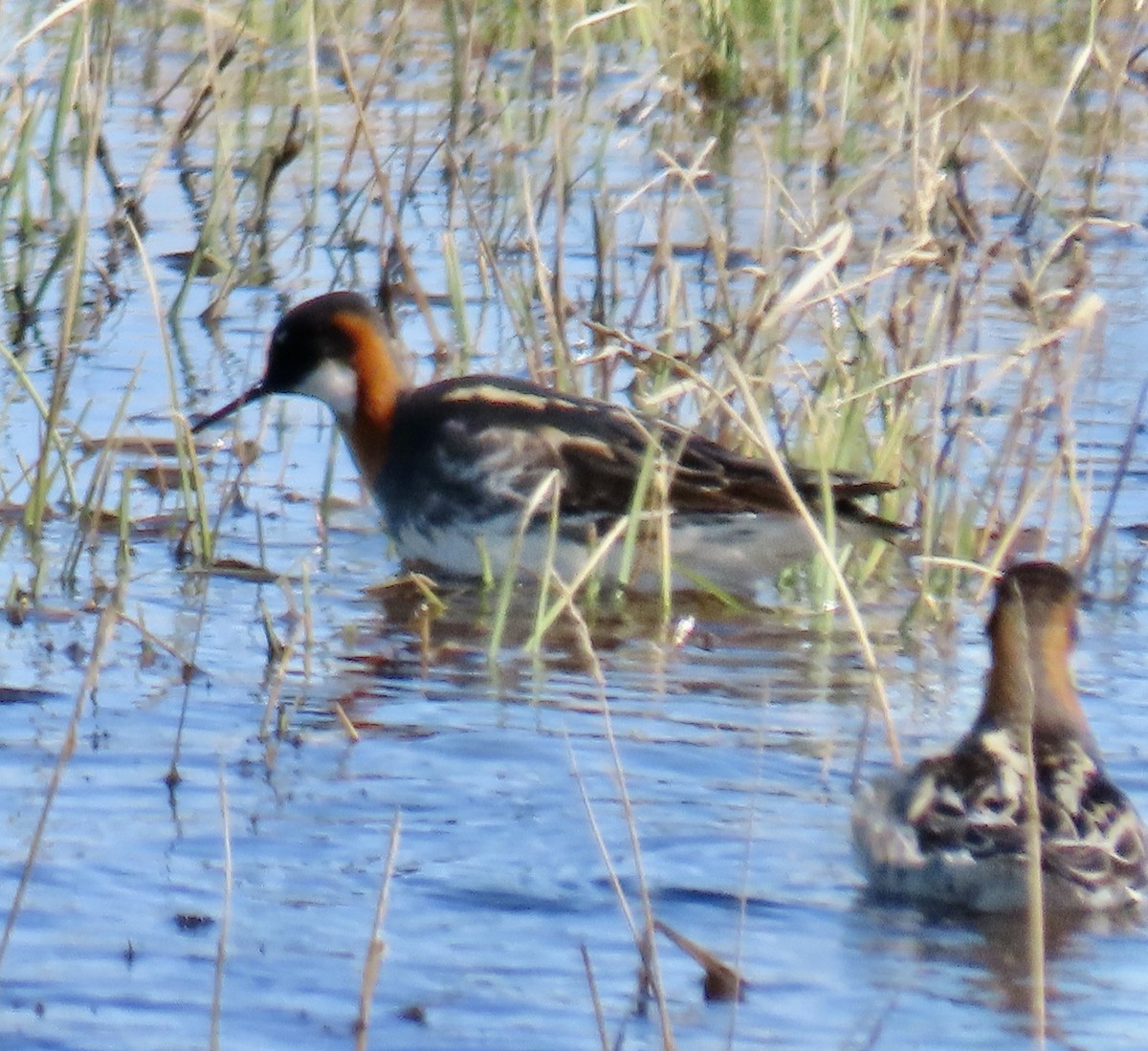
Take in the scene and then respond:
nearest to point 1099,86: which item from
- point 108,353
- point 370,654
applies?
point 108,353

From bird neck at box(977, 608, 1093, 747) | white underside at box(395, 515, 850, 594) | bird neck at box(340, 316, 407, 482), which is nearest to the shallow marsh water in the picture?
white underside at box(395, 515, 850, 594)

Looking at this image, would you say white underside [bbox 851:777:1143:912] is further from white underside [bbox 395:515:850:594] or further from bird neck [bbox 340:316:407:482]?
bird neck [bbox 340:316:407:482]

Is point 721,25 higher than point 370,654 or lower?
higher

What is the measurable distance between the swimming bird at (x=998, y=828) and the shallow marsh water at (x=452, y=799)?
0.26 ft

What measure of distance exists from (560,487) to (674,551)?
21.8 inches

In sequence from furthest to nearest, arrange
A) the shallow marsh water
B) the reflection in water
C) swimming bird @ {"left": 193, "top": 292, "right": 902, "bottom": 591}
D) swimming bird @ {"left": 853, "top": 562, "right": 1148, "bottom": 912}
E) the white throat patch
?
the white throat patch < swimming bird @ {"left": 193, "top": 292, "right": 902, "bottom": 591} < swimming bird @ {"left": 853, "top": 562, "right": 1148, "bottom": 912} < the reflection in water < the shallow marsh water

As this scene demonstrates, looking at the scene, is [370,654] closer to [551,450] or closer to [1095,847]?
[551,450]

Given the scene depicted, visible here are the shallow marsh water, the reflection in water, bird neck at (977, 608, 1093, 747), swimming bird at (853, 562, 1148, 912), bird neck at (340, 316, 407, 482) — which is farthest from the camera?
bird neck at (340, 316, 407, 482)

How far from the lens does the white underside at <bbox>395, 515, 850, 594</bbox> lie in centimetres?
758

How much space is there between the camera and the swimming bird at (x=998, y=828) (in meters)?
4.99

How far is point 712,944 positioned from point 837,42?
9.69 m

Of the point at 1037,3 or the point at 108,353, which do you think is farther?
the point at 1037,3

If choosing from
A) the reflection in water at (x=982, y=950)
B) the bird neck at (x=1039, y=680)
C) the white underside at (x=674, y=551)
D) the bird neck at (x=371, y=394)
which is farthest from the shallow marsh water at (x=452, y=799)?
the bird neck at (x=1039, y=680)

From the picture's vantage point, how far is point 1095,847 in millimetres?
4984
